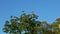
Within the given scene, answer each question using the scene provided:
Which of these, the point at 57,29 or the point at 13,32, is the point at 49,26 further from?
the point at 13,32

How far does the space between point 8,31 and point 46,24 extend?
9.49 m

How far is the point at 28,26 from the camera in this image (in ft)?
144

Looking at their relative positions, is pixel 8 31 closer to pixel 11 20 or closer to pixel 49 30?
pixel 11 20

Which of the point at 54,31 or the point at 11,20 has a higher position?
the point at 11,20

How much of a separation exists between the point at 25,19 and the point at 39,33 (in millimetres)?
4895

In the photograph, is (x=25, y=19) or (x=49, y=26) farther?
(x=49, y=26)

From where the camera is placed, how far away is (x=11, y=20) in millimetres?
46781

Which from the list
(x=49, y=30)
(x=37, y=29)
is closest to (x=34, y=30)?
(x=37, y=29)

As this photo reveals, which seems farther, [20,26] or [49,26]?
[49,26]

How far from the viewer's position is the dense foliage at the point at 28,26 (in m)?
44.1

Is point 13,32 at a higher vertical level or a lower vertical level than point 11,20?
lower

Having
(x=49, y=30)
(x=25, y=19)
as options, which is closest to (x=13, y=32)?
(x=25, y=19)

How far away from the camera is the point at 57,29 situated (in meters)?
48.2

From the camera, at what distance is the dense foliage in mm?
44125
